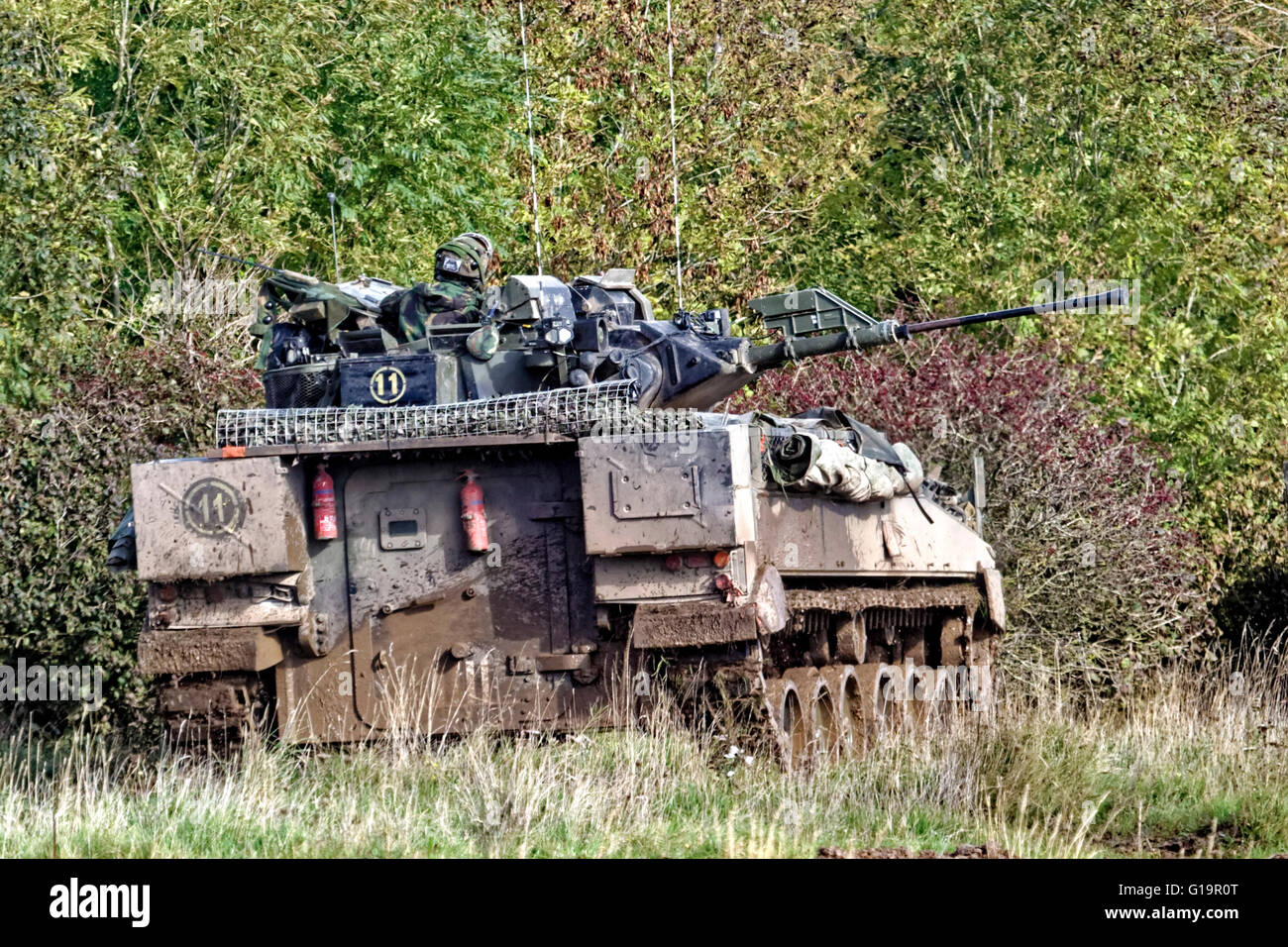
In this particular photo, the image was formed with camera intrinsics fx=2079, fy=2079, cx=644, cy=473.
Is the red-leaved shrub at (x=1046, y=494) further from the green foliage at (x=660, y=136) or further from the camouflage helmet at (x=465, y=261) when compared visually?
the camouflage helmet at (x=465, y=261)

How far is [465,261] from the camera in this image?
1220 centimetres

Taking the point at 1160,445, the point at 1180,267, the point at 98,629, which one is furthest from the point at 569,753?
the point at 1180,267

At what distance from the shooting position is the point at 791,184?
22906mm

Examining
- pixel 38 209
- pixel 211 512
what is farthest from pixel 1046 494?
pixel 211 512

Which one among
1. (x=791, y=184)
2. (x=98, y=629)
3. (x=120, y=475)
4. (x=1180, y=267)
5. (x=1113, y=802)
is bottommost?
(x=1113, y=802)

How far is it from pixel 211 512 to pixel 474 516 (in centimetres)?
133

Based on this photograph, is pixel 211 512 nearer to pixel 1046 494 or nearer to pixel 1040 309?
pixel 1040 309

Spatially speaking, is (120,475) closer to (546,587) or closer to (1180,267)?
(546,587)

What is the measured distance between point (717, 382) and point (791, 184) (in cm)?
1101

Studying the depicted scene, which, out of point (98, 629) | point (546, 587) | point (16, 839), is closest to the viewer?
point (16, 839)

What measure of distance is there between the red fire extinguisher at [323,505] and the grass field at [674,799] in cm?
115

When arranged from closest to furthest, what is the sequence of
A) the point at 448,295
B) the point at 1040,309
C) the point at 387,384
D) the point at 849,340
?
the point at 387,384
the point at 448,295
the point at 1040,309
the point at 849,340

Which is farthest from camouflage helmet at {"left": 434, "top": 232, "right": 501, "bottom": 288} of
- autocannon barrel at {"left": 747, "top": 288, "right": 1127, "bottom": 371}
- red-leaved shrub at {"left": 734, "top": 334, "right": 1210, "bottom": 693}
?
red-leaved shrub at {"left": 734, "top": 334, "right": 1210, "bottom": 693}

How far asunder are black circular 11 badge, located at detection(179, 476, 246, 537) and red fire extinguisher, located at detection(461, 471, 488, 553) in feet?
3.72
